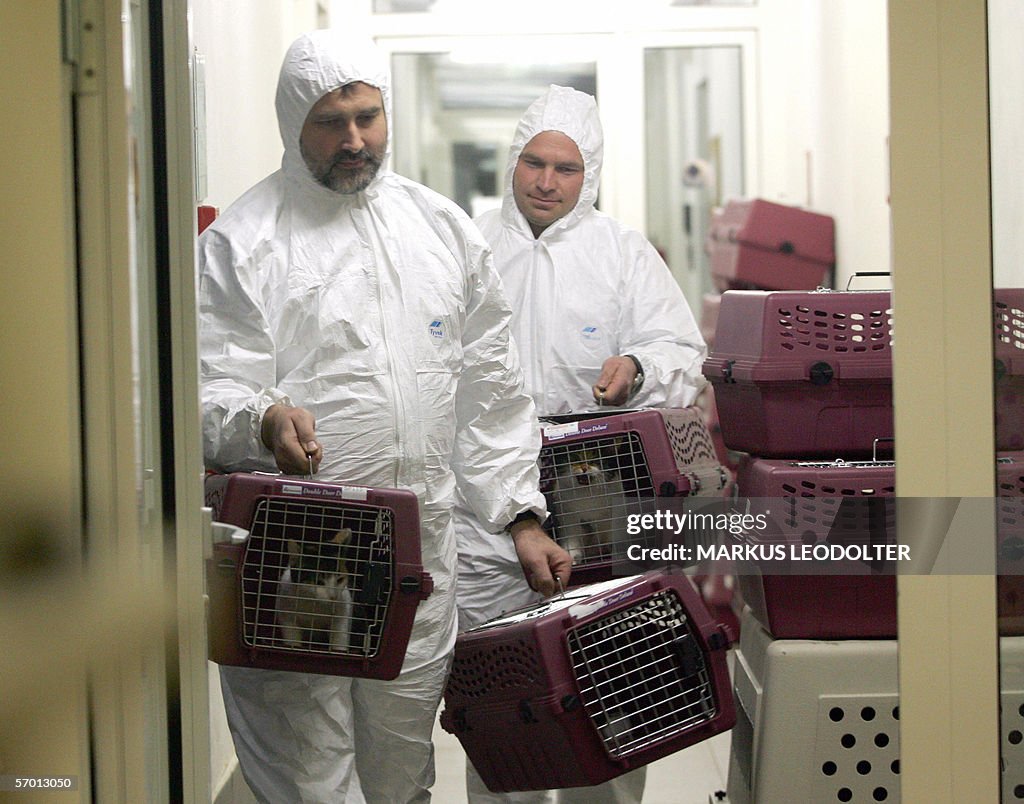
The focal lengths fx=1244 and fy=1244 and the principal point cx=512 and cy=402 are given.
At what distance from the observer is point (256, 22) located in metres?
3.09

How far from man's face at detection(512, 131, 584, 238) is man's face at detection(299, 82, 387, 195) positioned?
909 millimetres

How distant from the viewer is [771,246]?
432cm

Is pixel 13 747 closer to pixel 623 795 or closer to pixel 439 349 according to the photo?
pixel 439 349

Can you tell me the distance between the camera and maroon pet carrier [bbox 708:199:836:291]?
→ 4.26 meters

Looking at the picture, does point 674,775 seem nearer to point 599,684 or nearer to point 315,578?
point 599,684

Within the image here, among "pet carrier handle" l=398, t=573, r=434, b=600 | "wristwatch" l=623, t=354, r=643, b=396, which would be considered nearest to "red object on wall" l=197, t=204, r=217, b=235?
"pet carrier handle" l=398, t=573, r=434, b=600

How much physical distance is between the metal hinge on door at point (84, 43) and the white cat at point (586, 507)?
4.31ft

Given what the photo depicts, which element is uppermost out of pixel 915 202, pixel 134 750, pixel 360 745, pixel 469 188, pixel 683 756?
pixel 469 188

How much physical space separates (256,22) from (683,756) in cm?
211

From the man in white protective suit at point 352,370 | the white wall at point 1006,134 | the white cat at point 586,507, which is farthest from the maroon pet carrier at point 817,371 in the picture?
the white wall at point 1006,134

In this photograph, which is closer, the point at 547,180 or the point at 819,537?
the point at 819,537

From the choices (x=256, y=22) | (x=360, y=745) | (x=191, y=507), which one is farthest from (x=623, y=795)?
(x=256, y=22)

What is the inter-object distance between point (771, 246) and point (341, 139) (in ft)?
8.57

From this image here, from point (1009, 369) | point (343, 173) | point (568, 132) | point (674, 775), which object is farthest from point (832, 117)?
point (1009, 369)
